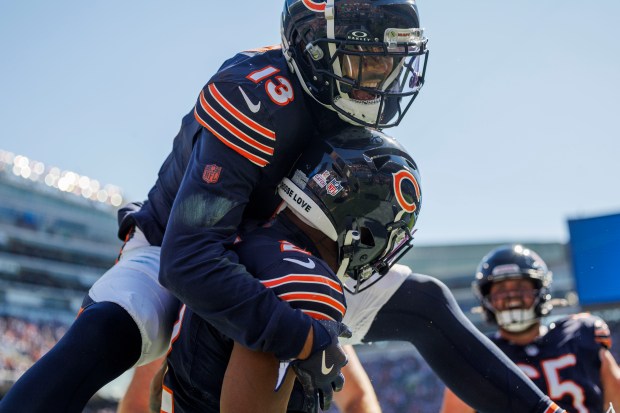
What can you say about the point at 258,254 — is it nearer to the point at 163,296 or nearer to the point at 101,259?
the point at 163,296

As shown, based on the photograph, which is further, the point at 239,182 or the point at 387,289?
the point at 387,289

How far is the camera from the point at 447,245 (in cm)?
3534

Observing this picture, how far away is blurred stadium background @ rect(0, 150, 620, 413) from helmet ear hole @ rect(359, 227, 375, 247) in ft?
67.7

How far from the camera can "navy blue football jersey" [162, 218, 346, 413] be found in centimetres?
252

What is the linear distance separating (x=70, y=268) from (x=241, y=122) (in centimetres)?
3649

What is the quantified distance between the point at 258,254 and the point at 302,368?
38cm

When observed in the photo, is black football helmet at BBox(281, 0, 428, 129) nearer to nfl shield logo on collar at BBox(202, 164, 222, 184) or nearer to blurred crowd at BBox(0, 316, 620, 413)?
nfl shield logo on collar at BBox(202, 164, 222, 184)

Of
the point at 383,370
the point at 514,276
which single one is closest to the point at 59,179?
the point at 383,370

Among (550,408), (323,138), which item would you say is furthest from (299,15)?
(550,408)

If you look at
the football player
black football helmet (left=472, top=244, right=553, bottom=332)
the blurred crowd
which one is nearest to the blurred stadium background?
the blurred crowd

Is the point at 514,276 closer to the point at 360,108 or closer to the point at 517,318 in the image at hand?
the point at 517,318

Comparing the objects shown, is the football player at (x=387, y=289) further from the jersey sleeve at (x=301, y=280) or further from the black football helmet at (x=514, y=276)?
the black football helmet at (x=514, y=276)

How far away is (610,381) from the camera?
185 inches

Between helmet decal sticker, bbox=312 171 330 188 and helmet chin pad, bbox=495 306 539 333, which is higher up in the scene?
helmet decal sticker, bbox=312 171 330 188
